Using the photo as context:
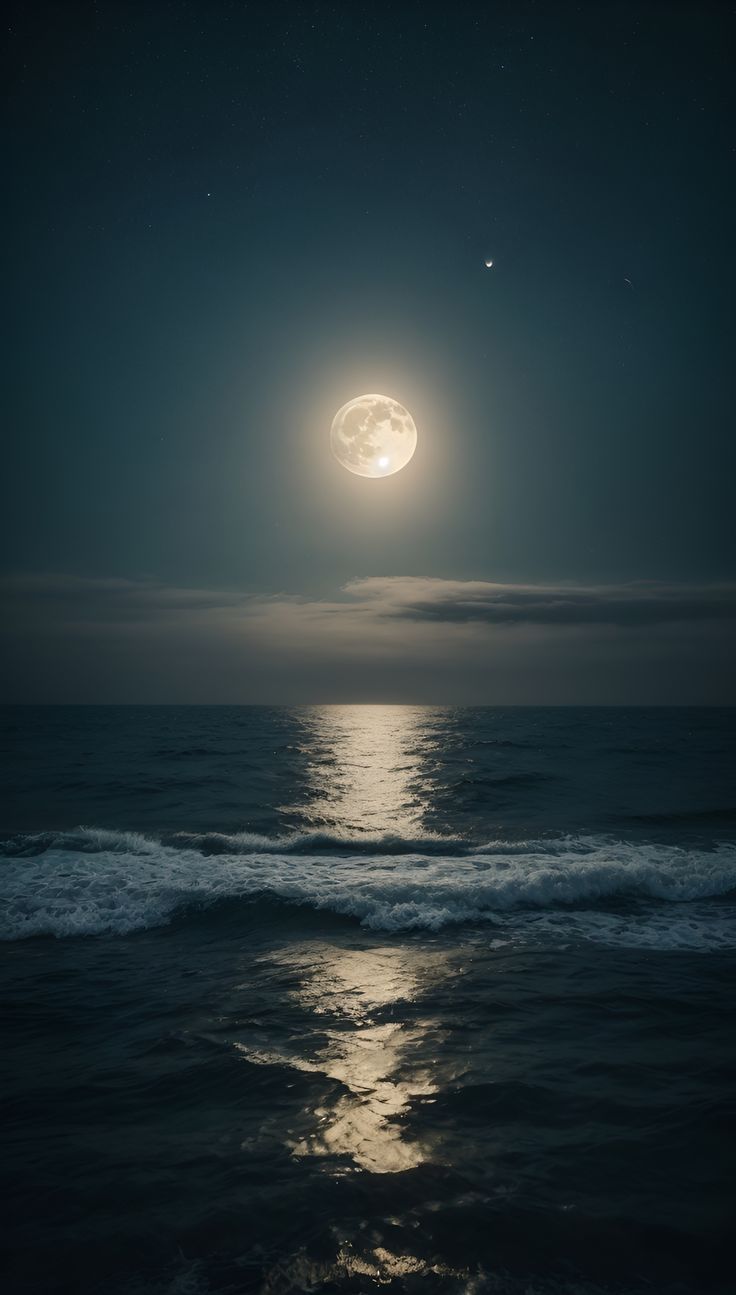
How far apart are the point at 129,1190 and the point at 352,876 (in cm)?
1066

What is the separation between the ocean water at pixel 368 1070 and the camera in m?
4.54

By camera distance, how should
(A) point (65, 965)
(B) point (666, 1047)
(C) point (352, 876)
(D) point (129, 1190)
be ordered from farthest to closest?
(C) point (352, 876), (A) point (65, 965), (B) point (666, 1047), (D) point (129, 1190)

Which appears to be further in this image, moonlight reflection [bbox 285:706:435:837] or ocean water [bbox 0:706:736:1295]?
moonlight reflection [bbox 285:706:435:837]

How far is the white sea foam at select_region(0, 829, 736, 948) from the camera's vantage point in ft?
39.5

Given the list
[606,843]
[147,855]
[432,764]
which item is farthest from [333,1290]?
[432,764]

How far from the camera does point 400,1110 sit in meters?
6.17

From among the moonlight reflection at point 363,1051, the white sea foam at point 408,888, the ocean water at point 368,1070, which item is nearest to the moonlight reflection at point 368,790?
the white sea foam at point 408,888

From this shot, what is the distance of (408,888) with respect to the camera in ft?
45.2

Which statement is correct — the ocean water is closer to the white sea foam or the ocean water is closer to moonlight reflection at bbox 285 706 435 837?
the white sea foam

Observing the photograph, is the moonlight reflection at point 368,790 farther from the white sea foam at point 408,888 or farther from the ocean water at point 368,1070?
the ocean water at point 368,1070

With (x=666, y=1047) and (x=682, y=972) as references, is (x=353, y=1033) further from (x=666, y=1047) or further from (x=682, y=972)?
(x=682, y=972)

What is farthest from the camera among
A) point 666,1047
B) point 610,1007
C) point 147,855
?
point 147,855

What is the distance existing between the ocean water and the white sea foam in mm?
92

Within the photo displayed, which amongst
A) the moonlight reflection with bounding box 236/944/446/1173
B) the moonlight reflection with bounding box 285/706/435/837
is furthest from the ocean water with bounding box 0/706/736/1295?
the moonlight reflection with bounding box 285/706/435/837
